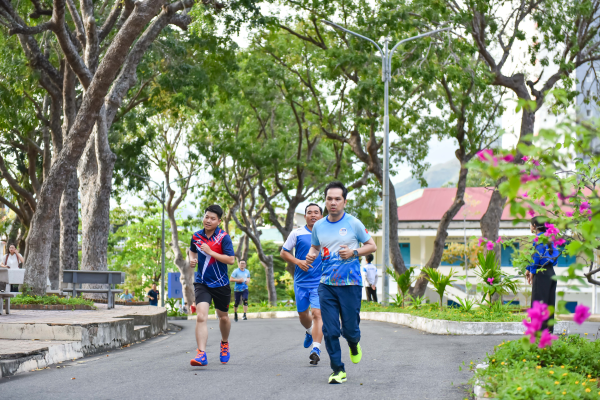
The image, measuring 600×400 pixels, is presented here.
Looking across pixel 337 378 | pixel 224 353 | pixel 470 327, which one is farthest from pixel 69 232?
pixel 337 378

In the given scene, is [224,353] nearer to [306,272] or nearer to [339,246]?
[306,272]

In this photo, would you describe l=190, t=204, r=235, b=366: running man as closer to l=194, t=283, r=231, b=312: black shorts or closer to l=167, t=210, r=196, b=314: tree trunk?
l=194, t=283, r=231, b=312: black shorts

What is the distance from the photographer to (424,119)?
2503 centimetres

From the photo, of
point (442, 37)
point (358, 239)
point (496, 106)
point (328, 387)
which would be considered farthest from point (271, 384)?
point (496, 106)

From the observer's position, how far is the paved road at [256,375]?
575cm

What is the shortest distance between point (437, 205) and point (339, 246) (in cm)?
3962

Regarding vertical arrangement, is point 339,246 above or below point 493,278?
above

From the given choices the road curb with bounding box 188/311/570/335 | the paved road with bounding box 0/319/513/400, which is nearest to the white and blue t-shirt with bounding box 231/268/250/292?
the road curb with bounding box 188/311/570/335

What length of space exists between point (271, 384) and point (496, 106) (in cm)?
1964

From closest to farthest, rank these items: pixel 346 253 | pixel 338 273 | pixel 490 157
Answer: pixel 490 157 < pixel 346 253 < pixel 338 273

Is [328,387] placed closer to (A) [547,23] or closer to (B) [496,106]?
(A) [547,23]

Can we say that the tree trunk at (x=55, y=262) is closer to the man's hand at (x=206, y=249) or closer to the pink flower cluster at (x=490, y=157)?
the man's hand at (x=206, y=249)

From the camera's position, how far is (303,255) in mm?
8172

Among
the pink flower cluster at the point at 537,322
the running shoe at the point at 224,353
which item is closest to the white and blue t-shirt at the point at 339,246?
the running shoe at the point at 224,353
